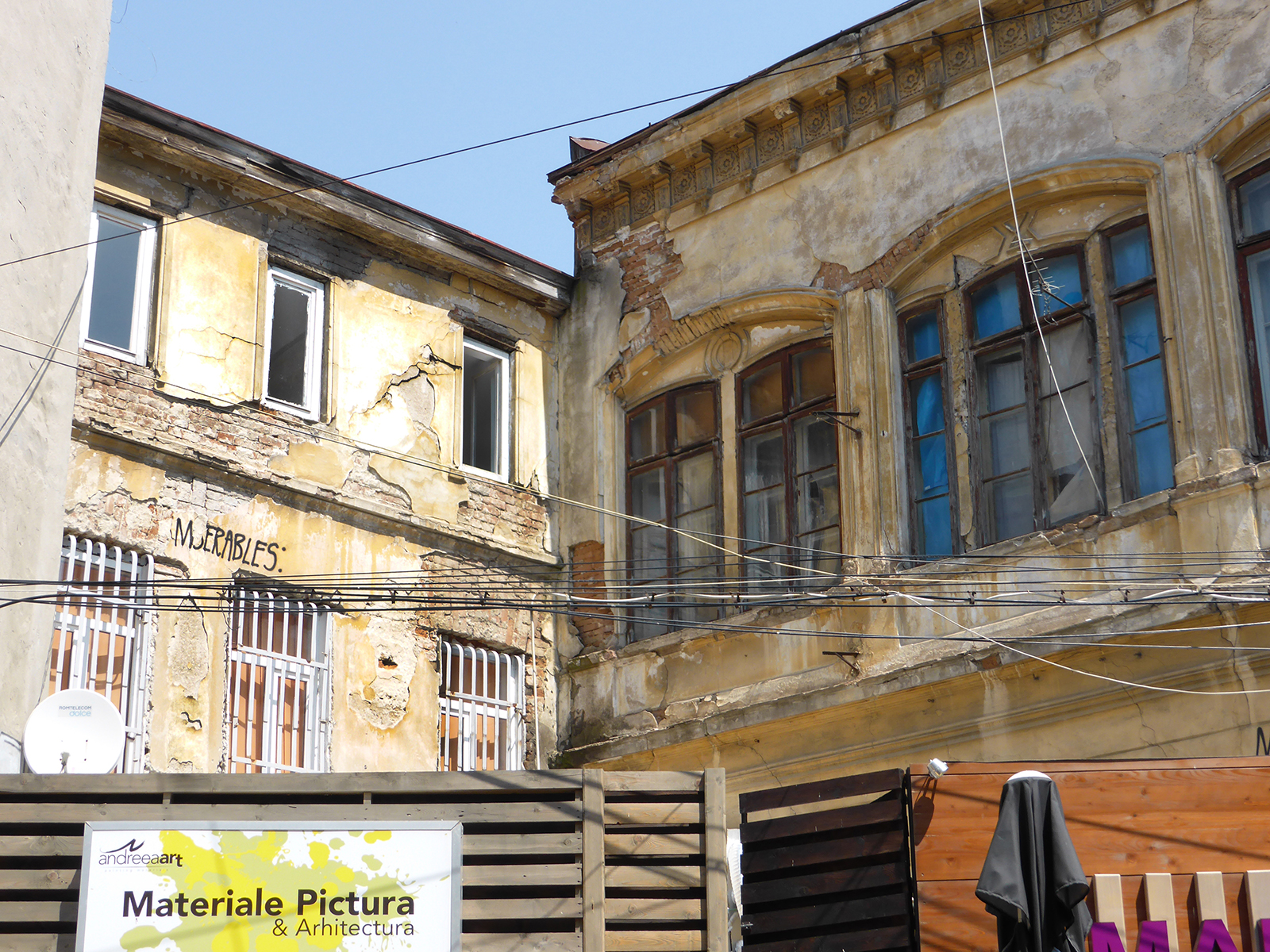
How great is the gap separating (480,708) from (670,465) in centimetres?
278

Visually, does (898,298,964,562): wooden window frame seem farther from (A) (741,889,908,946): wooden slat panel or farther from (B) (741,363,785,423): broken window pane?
(A) (741,889,908,946): wooden slat panel

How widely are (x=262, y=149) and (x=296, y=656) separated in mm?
4197

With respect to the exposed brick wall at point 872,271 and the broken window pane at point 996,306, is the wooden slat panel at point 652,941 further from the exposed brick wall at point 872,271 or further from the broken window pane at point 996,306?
the exposed brick wall at point 872,271

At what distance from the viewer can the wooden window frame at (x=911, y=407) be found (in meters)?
12.7

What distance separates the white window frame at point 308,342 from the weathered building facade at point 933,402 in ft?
8.88

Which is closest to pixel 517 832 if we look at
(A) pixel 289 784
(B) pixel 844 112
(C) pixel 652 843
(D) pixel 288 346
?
(C) pixel 652 843

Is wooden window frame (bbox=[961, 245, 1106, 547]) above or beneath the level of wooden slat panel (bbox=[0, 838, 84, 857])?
above

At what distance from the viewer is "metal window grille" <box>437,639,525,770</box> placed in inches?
544

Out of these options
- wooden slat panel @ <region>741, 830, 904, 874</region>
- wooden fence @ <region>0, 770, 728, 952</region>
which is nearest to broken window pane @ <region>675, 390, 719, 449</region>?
wooden slat panel @ <region>741, 830, 904, 874</region>

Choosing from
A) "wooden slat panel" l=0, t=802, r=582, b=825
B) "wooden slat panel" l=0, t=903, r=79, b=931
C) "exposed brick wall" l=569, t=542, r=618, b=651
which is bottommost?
"wooden slat panel" l=0, t=903, r=79, b=931

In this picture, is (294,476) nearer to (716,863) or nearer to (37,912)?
(37,912)

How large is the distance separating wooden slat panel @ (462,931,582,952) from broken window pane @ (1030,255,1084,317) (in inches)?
258

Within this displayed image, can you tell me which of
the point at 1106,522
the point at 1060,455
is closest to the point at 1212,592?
the point at 1106,522

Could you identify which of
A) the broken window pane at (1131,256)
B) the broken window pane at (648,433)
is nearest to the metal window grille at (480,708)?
the broken window pane at (648,433)
